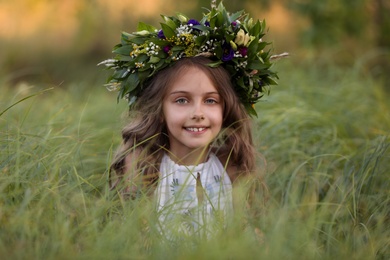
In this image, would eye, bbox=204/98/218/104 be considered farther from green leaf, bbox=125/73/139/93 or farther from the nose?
green leaf, bbox=125/73/139/93

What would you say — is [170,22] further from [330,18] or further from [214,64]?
[330,18]

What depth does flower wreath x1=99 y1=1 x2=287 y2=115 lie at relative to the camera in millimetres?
3139

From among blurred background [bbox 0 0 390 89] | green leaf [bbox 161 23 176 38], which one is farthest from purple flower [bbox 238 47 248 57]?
blurred background [bbox 0 0 390 89]

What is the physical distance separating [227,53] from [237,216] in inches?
40.5

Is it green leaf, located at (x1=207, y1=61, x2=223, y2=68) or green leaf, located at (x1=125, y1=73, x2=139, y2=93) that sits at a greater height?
green leaf, located at (x1=207, y1=61, x2=223, y2=68)

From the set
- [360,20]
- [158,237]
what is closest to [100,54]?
[360,20]

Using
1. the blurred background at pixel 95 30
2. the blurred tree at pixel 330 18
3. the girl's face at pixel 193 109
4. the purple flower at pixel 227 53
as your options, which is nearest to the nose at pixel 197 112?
the girl's face at pixel 193 109

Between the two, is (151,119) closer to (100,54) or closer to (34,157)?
(34,157)

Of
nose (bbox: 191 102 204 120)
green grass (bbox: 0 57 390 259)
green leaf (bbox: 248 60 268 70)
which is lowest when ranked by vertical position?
green grass (bbox: 0 57 390 259)

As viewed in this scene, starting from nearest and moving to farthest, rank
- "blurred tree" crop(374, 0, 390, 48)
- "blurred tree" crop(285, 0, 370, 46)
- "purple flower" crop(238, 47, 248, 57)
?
"purple flower" crop(238, 47, 248, 57) < "blurred tree" crop(285, 0, 370, 46) < "blurred tree" crop(374, 0, 390, 48)

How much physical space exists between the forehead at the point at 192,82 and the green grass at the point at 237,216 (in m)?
0.46

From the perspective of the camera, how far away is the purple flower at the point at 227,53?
3145 millimetres

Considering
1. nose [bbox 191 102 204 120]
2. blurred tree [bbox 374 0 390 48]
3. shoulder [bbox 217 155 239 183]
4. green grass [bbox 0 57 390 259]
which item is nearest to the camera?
green grass [bbox 0 57 390 259]

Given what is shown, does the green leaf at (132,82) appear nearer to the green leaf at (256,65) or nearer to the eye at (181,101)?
the eye at (181,101)
